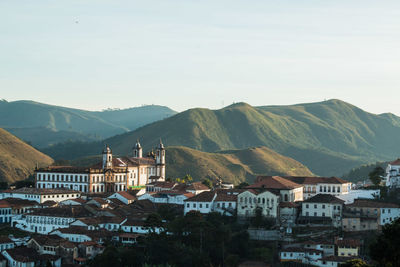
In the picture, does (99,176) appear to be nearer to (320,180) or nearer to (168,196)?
(168,196)

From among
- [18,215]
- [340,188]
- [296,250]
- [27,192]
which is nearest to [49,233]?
[18,215]

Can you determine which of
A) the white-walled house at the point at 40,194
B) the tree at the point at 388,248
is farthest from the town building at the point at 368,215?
the white-walled house at the point at 40,194

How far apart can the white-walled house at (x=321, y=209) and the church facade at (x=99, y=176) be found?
41.3m

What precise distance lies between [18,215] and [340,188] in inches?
1695

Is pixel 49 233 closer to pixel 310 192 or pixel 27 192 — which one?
pixel 27 192

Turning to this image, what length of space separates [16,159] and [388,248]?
143 meters

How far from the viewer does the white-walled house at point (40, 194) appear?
322 ft

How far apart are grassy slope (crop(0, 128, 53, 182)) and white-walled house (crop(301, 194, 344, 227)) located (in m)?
96.3

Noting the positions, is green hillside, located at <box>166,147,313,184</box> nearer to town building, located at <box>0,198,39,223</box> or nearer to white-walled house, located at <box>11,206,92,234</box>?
town building, located at <box>0,198,39,223</box>

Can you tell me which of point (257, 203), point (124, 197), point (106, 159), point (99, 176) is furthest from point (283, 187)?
point (106, 159)

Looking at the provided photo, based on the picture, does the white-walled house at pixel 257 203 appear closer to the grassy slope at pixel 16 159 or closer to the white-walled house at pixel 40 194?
the white-walled house at pixel 40 194

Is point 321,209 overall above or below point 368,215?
above

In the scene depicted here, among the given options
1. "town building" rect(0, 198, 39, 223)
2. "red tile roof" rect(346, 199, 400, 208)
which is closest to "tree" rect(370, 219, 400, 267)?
"red tile roof" rect(346, 199, 400, 208)

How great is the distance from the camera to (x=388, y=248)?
4431 cm
